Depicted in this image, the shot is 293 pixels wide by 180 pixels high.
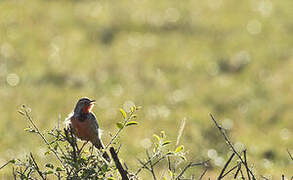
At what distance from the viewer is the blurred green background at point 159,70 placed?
1016cm

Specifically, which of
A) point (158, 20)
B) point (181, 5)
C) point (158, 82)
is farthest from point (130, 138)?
point (181, 5)

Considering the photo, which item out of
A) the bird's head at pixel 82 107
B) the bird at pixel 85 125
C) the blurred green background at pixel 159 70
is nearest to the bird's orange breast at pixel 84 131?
the bird at pixel 85 125

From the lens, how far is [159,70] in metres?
13.6

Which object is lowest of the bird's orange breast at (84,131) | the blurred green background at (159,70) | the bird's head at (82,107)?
the bird's orange breast at (84,131)

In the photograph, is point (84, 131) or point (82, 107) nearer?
point (84, 131)

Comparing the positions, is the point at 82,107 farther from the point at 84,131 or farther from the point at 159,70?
the point at 159,70

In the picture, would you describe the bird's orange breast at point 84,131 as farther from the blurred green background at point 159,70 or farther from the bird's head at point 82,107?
the blurred green background at point 159,70

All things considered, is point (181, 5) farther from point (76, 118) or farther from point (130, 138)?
point (76, 118)

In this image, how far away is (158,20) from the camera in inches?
644

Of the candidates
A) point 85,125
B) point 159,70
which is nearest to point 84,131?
point 85,125

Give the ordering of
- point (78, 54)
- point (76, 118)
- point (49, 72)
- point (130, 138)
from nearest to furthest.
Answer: point (76, 118) < point (130, 138) < point (49, 72) < point (78, 54)

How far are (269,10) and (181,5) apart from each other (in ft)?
8.78

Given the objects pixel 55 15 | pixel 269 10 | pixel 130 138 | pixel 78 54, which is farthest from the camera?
pixel 269 10

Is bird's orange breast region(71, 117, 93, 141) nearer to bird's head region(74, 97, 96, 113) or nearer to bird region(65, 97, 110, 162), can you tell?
bird region(65, 97, 110, 162)
